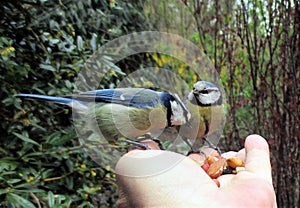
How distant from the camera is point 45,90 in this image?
→ 4.35ft

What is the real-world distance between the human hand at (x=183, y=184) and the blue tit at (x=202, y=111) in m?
0.24

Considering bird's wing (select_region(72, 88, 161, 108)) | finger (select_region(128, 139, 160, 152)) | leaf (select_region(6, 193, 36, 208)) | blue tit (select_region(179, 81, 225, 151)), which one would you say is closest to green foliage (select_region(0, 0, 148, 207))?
leaf (select_region(6, 193, 36, 208))

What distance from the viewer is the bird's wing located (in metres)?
1.08

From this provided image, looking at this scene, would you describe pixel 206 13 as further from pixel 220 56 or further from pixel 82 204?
pixel 82 204

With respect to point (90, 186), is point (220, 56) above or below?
above

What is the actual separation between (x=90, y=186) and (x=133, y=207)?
0.64 m

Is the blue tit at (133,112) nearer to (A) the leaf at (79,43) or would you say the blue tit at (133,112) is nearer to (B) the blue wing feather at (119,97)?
(B) the blue wing feather at (119,97)

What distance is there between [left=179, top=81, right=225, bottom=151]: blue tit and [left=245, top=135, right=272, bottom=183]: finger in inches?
7.8

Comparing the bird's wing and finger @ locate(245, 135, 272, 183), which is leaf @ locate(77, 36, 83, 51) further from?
finger @ locate(245, 135, 272, 183)

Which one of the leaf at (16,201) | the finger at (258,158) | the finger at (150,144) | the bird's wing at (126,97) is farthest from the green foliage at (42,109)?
the finger at (258,158)

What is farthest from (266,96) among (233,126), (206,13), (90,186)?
(90,186)

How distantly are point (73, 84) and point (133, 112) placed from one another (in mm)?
398

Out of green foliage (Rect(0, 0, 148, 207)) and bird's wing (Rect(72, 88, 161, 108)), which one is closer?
bird's wing (Rect(72, 88, 161, 108))

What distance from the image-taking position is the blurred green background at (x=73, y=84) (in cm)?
122
